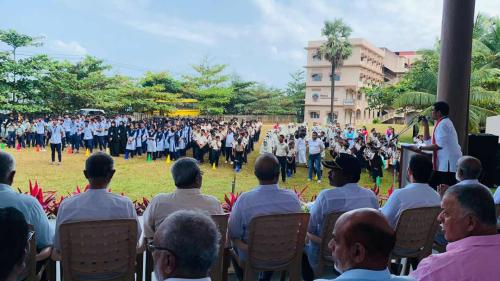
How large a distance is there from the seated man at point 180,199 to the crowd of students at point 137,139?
37.3ft

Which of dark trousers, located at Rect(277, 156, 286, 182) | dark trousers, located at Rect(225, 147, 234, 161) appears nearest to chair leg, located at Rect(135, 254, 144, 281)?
dark trousers, located at Rect(277, 156, 286, 182)

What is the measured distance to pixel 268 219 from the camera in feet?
9.09

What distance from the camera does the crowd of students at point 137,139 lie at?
15133mm

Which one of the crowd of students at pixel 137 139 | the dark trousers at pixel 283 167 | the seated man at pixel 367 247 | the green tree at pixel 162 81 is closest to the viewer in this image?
the seated man at pixel 367 247

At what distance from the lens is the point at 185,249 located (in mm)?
1327

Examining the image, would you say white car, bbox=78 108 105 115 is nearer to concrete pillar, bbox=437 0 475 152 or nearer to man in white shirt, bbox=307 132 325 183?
man in white shirt, bbox=307 132 325 183

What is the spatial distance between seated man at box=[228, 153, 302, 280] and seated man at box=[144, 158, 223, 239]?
225 millimetres

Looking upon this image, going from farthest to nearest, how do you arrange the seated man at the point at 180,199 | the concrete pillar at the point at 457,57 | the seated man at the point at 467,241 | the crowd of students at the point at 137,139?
1. the crowd of students at the point at 137,139
2. the concrete pillar at the point at 457,57
3. the seated man at the point at 180,199
4. the seated man at the point at 467,241

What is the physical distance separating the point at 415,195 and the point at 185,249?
2.38m

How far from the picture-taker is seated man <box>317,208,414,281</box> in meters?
1.45

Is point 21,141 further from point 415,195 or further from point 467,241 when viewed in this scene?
point 467,241

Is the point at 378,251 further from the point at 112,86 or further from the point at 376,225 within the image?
the point at 112,86

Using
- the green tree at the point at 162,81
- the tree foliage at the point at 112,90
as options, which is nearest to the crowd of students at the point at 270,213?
the tree foliage at the point at 112,90

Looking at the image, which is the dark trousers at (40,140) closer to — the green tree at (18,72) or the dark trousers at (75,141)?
the dark trousers at (75,141)
